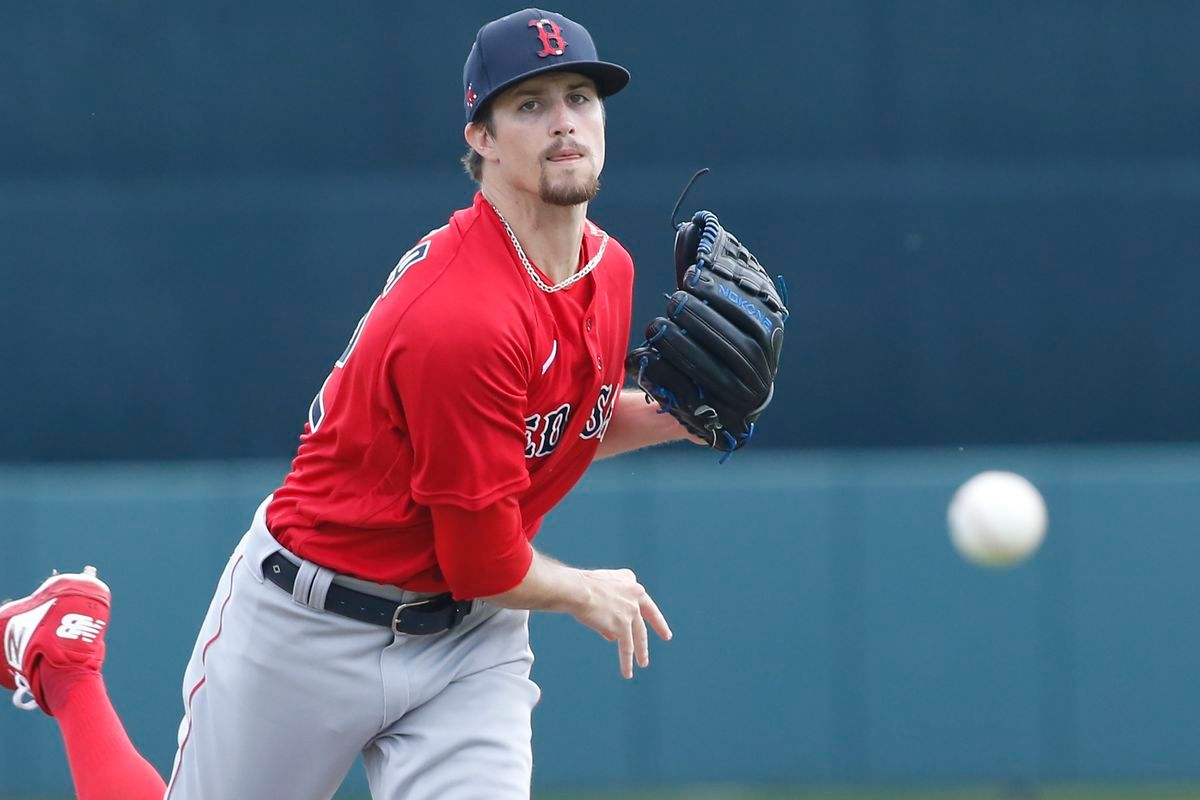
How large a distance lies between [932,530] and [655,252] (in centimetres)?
179

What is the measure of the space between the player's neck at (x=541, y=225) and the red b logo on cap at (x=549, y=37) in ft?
0.81

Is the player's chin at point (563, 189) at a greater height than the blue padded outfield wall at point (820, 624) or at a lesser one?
greater

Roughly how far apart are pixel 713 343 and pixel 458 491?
0.63 m

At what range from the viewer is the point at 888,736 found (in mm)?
6008

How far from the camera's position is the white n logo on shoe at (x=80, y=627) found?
12.0 ft

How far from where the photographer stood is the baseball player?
2.66m

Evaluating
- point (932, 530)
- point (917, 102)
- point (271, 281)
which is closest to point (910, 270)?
point (917, 102)

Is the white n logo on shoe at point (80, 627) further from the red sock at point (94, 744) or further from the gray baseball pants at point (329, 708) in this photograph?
the gray baseball pants at point (329, 708)

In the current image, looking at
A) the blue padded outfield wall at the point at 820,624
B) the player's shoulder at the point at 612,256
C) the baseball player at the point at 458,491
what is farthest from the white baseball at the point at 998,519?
the player's shoulder at the point at 612,256

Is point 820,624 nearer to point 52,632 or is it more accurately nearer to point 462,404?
point 52,632

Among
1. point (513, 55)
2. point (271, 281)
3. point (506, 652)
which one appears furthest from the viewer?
point (271, 281)

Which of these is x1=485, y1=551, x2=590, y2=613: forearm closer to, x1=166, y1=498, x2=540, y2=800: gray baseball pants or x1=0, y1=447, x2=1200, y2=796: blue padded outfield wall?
x1=166, y1=498, x2=540, y2=800: gray baseball pants

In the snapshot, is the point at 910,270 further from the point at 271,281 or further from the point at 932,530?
the point at 271,281

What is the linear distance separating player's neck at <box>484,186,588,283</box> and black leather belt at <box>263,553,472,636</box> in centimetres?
63
